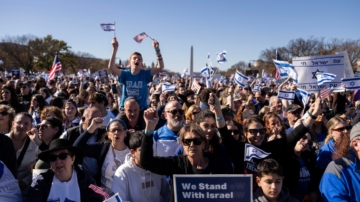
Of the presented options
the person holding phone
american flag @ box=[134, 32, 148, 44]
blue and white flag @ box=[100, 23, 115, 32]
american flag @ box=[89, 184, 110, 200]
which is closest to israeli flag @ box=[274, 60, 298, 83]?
the person holding phone

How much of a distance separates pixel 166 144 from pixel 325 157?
6.74 ft

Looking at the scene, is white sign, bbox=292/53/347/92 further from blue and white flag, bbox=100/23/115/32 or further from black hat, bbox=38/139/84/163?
black hat, bbox=38/139/84/163

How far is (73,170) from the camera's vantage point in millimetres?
3115

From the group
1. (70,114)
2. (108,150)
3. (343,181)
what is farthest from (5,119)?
(343,181)

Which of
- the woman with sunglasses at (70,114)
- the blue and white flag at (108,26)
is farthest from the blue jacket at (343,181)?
the blue and white flag at (108,26)

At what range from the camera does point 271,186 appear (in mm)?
2977

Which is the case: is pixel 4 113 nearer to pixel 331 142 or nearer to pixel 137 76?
pixel 137 76

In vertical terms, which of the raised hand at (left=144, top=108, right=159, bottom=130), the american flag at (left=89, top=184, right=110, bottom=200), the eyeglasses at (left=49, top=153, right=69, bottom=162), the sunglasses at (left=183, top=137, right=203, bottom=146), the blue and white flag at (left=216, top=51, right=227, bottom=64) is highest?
the blue and white flag at (left=216, top=51, right=227, bottom=64)

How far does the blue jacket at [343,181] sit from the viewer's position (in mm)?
2739

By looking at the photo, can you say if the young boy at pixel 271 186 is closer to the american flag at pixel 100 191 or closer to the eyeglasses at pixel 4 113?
the american flag at pixel 100 191

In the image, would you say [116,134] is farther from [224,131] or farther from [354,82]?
[354,82]

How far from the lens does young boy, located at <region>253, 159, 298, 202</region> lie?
9.71 ft

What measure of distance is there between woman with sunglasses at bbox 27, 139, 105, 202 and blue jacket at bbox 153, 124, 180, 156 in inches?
46.1

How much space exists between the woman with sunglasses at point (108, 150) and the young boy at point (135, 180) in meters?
0.40
